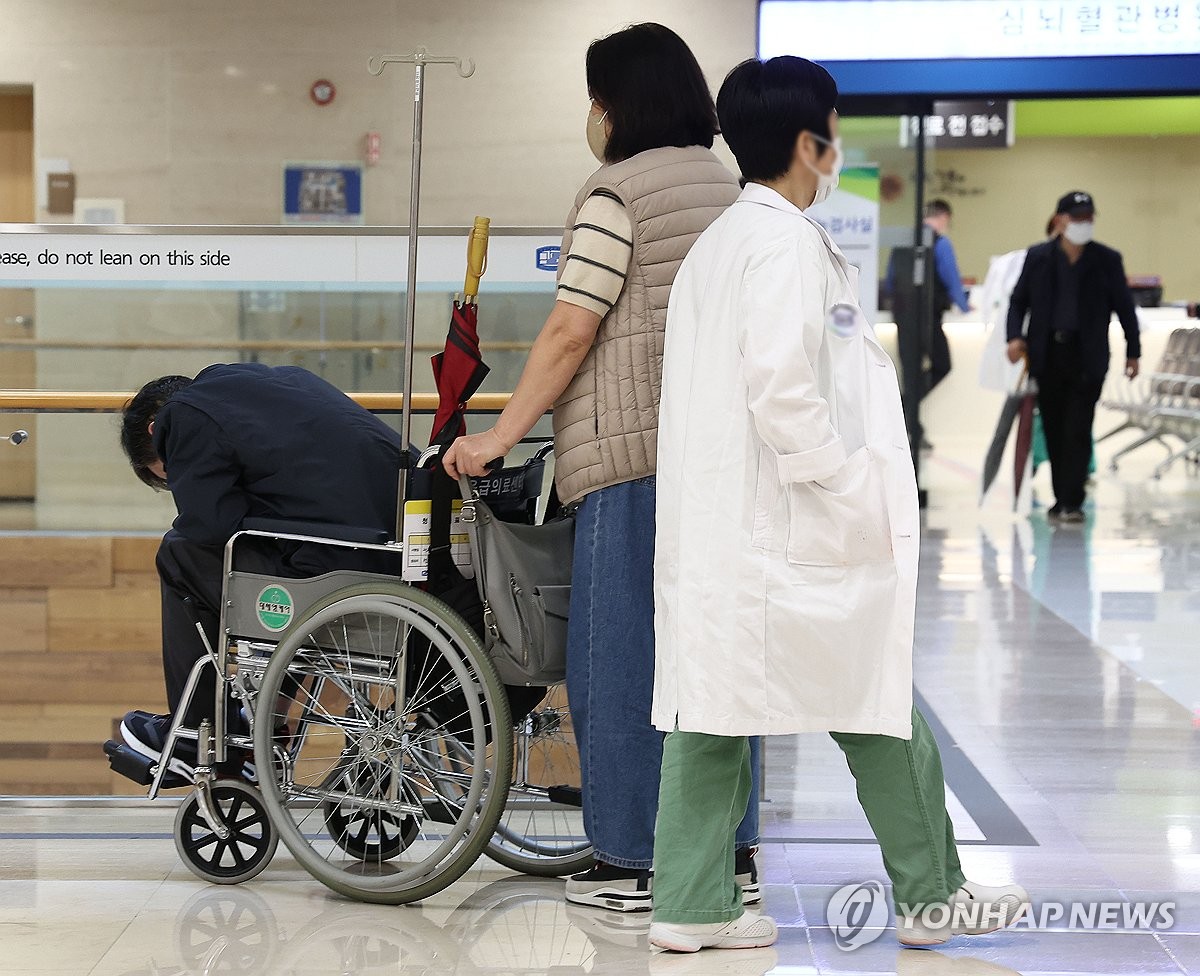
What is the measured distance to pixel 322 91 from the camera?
7.44 m

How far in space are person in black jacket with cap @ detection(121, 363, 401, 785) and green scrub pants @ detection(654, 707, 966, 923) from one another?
697 mm

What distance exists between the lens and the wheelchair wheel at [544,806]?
109 inches

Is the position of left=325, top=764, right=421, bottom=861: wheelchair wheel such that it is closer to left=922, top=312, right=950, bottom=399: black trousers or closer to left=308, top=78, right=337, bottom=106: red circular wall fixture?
left=308, top=78, right=337, bottom=106: red circular wall fixture

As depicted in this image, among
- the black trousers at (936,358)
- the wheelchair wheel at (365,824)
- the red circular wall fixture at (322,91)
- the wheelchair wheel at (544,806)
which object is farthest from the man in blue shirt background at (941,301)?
the wheelchair wheel at (365,824)

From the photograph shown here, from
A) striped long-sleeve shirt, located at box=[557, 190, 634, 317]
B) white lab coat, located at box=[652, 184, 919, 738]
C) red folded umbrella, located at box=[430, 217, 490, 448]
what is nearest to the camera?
white lab coat, located at box=[652, 184, 919, 738]

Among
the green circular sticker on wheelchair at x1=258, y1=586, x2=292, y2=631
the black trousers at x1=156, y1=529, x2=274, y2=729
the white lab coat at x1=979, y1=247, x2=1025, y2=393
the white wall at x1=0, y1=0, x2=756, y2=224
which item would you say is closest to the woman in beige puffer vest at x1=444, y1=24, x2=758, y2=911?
the green circular sticker on wheelchair at x1=258, y1=586, x2=292, y2=631

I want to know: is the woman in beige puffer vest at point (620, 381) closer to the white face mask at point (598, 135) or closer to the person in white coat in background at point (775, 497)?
the white face mask at point (598, 135)

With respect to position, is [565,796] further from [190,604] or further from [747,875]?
[190,604]

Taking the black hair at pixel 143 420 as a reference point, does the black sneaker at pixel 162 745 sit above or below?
below

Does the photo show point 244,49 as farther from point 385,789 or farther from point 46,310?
point 385,789

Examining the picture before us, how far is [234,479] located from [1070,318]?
6315 mm

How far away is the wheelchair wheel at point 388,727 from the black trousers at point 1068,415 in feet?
20.3

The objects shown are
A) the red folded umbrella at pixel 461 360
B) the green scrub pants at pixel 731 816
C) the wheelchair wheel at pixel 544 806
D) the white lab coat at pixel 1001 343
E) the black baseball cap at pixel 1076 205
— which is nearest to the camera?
the green scrub pants at pixel 731 816

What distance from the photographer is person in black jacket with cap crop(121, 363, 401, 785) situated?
2672 mm
